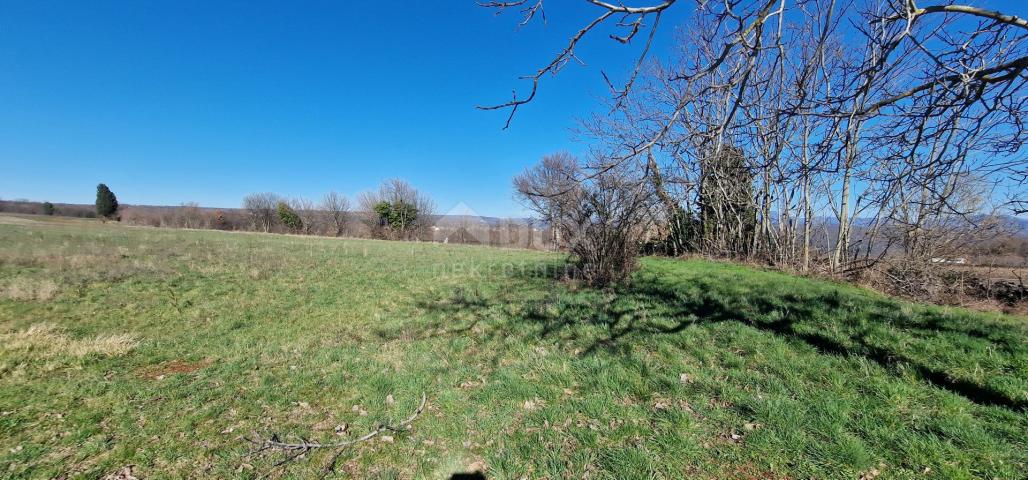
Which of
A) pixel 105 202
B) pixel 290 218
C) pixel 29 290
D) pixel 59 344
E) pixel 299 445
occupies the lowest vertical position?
pixel 299 445

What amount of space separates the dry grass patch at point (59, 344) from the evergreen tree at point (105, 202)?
58570 mm

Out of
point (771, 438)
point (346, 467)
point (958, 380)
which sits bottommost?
point (346, 467)

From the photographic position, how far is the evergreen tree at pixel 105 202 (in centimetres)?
4253

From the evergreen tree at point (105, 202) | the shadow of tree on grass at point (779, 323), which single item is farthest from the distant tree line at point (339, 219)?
the shadow of tree on grass at point (779, 323)

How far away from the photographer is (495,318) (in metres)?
5.85

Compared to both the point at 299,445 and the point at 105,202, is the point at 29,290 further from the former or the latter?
the point at 105,202

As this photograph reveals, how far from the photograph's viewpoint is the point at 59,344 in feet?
14.0

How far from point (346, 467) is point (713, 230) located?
54.5 ft

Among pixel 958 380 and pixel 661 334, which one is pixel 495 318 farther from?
pixel 958 380

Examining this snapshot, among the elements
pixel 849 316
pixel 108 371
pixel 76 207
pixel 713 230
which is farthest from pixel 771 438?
pixel 76 207

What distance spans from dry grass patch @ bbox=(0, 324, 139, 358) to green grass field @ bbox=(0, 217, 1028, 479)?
0.04 m

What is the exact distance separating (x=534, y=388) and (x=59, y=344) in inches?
235

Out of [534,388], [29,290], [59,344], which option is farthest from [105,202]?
[534,388]

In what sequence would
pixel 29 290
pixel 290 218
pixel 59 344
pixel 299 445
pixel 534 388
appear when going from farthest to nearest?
pixel 290 218
pixel 29 290
pixel 59 344
pixel 534 388
pixel 299 445
